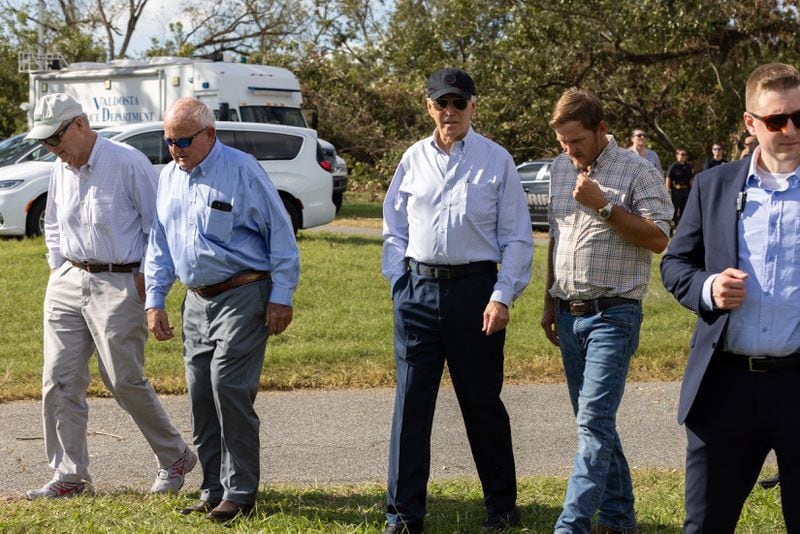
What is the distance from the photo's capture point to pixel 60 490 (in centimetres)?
565

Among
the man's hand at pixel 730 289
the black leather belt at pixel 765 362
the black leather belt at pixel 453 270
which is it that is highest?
the man's hand at pixel 730 289

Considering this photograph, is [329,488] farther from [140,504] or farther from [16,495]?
[16,495]

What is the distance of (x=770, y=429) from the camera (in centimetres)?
361

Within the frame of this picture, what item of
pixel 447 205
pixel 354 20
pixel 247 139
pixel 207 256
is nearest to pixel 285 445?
pixel 207 256

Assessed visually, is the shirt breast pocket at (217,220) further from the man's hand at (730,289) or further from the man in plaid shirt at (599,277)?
the man's hand at (730,289)

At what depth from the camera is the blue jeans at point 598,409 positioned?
448 cm

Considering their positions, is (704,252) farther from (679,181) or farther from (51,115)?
(679,181)

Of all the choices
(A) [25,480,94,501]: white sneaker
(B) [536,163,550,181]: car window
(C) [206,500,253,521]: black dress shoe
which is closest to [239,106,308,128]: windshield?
(B) [536,163,550,181]: car window

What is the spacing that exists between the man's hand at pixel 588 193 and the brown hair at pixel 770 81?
86 cm

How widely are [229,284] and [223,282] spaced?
0.10 feet

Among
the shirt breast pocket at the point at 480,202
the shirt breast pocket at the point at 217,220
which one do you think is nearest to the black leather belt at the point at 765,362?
the shirt breast pocket at the point at 480,202

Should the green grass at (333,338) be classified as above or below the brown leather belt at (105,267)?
below

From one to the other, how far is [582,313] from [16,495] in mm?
3076

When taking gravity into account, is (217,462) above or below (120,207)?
below
